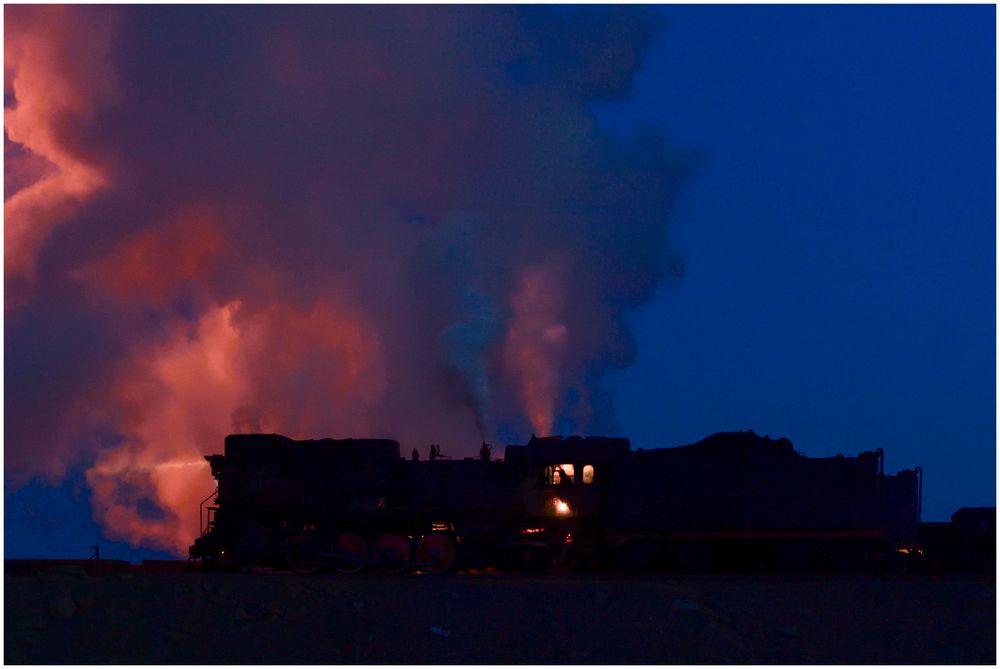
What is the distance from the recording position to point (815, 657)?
1631 centimetres

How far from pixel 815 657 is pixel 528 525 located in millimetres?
12715

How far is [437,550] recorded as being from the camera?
27.7 m

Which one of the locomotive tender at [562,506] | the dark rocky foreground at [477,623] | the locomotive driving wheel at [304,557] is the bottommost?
the dark rocky foreground at [477,623]

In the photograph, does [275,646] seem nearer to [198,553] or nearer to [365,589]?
[365,589]

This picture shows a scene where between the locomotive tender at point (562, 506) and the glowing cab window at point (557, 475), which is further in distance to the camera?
the glowing cab window at point (557, 475)

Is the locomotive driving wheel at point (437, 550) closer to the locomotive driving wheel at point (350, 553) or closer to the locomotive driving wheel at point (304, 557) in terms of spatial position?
the locomotive driving wheel at point (350, 553)

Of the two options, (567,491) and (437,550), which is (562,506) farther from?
(437,550)

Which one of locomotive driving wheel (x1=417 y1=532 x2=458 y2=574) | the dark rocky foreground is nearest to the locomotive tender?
locomotive driving wheel (x1=417 y1=532 x2=458 y2=574)

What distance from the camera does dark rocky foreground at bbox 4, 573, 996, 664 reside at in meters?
15.3

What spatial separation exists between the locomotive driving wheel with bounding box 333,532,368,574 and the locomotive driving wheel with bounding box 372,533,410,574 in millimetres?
329

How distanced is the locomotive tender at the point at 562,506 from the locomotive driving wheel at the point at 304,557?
36mm

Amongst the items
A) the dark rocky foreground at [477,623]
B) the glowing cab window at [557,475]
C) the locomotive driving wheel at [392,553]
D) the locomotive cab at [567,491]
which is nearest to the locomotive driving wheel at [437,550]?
the locomotive driving wheel at [392,553]

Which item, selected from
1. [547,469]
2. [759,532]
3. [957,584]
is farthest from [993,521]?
[547,469]

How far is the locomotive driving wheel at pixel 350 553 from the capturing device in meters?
27.3
